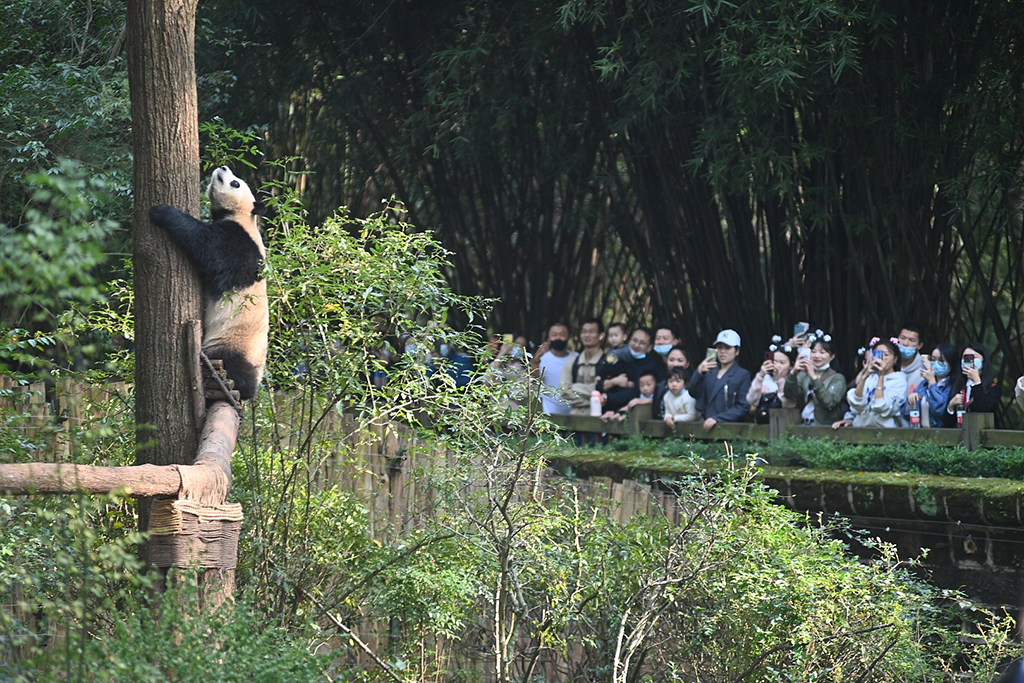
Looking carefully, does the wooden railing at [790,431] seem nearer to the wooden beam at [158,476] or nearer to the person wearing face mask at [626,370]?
the person wearing face mask at [626,370]

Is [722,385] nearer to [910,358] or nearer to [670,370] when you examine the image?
[670,370]

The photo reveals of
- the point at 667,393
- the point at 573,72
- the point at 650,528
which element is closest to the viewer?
the point at 650,528

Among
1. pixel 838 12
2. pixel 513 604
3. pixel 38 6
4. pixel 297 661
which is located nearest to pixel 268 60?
pixel 38 6

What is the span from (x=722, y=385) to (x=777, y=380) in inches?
14.0

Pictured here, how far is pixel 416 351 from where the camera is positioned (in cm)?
367

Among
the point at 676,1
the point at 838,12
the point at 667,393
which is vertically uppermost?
the point at 676,1

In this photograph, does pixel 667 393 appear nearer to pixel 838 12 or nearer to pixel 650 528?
pixel 838 12

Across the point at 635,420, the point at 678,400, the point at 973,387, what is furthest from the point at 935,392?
the point at 635,420

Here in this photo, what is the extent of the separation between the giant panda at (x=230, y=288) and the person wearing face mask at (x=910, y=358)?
159 inches

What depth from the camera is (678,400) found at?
23.8ft

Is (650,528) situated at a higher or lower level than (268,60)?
lower

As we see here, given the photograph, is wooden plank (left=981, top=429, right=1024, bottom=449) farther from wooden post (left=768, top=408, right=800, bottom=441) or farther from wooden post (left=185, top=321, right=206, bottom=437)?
wooden post (left=185, top=321, right=206, bottom=437)

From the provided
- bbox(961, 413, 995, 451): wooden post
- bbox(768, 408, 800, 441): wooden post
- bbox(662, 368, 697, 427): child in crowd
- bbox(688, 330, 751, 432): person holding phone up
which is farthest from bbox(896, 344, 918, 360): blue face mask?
bbox(662, 368, 697, 427): child in crowd

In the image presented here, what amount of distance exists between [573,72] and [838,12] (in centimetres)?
283
